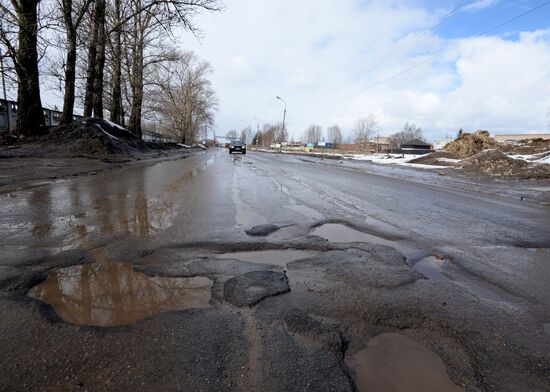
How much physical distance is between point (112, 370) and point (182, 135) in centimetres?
5587

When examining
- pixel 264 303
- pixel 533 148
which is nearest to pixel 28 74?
pixel 264 303

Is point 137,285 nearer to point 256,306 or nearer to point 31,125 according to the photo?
point 256,306

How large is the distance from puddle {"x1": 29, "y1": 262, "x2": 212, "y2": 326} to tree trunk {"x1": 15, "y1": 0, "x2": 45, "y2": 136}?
12.5m

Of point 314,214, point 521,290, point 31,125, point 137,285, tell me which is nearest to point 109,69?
point 31,125

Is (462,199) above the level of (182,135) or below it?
below

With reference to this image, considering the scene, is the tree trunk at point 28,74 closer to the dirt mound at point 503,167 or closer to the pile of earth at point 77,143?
the pile of earth at point 77,143

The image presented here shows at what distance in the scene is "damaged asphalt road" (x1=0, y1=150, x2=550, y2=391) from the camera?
1739 millimetres

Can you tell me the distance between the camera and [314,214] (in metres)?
5.61

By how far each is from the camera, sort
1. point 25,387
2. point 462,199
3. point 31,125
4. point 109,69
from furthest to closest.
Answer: point 109,69
point 31,125
point 462,199
point 25,387

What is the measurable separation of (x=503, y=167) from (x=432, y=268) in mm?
17167

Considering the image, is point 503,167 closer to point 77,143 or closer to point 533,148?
point 533,148

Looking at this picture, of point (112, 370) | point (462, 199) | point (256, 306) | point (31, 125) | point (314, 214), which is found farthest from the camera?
point (31, 125)

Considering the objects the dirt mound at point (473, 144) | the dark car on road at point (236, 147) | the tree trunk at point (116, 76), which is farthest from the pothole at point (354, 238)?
the dark car on road at point (236, 147)

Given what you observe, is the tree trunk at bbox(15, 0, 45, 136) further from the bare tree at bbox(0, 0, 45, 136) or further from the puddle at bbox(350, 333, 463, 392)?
the puddle at bbox(350, 333, 463, 392)
